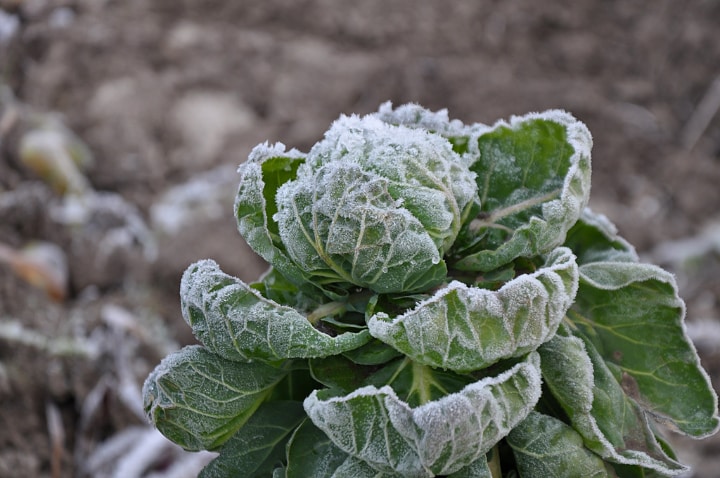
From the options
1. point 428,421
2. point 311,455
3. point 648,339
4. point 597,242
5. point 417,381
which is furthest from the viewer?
point 597,242

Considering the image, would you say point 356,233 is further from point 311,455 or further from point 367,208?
→ point 311,455

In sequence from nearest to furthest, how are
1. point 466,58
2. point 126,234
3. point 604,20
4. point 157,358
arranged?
1. point 157,358
2. point 126,234
3. point 466,58
4. point 604,20

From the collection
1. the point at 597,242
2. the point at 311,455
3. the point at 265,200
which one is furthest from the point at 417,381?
the point at 597,242

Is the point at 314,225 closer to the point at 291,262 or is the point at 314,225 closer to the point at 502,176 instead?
the point at 291,262

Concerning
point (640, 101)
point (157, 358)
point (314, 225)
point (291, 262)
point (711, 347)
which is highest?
point (314, 225)

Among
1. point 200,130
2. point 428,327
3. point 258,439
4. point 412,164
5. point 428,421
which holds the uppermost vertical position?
point 412,164

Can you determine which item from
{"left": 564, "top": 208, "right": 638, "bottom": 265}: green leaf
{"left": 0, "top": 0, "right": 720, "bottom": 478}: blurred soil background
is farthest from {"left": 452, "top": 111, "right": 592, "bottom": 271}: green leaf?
{"left": 0, "top": 0, "right": 720, "bottom": 478}: blurred soil background

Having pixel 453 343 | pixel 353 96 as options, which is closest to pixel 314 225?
pixel 453 343

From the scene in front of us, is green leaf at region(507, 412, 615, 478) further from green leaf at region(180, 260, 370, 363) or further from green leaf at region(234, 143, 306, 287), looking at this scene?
green leaf at region(234, 143, 306, 287)
